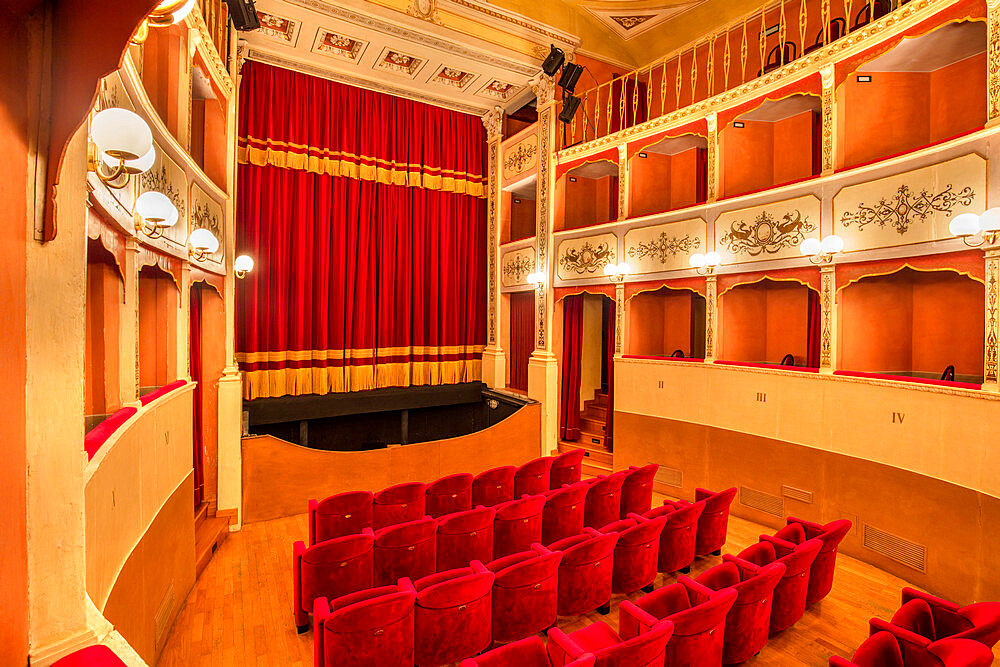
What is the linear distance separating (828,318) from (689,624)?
3971 millimetres

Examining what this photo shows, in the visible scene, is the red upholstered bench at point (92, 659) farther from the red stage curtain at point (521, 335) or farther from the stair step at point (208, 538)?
the red stage curtain at point (521, 335)

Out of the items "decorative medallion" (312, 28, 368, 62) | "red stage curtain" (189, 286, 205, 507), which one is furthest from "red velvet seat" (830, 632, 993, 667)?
"decorative medallion" (312, 28, 368, 62)

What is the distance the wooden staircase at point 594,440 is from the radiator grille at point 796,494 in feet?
7.78

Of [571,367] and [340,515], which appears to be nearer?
[340,515]

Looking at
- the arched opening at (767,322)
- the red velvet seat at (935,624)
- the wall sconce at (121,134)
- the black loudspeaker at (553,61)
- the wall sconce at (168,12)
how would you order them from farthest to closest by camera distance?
the black loudspeaker at (553,61) → the arched opening at (767,322) → the red velvet seat at (935,624) → the wall sconce at (121,134) → the wall sconce at (168,12)

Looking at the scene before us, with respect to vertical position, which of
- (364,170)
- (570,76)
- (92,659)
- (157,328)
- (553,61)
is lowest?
(92,659)

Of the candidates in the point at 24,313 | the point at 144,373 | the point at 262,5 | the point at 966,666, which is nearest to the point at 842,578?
the point at 966,666

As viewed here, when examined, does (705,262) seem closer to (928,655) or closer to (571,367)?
(571,367)

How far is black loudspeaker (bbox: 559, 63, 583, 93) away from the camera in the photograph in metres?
7.53

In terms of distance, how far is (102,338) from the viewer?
309cm

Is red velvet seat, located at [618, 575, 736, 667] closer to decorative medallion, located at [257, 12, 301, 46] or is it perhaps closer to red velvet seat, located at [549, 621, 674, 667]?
red velvet seat, located at [549, 621, 674, 667]

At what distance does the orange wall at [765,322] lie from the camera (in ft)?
21.2

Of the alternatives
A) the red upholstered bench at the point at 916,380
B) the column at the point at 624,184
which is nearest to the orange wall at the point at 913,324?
the red upholstered bench at the point at 916,380

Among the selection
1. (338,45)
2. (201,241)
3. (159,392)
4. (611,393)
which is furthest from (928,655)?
(338,45)
